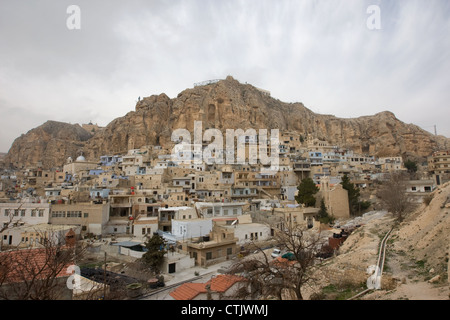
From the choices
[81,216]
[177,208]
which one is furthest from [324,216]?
[81,216]

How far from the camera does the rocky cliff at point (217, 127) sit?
237ft

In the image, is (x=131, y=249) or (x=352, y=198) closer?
(x=131, y=249)

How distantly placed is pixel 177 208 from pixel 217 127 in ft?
146

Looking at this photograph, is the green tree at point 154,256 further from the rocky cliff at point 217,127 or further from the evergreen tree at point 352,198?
the rocky cliff at point 217,127

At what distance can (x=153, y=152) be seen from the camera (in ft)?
196

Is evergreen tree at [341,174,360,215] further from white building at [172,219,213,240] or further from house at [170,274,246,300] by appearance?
house at [170,274,246,300]

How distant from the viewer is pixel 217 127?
71.5m

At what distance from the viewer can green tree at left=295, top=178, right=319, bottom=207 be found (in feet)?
112

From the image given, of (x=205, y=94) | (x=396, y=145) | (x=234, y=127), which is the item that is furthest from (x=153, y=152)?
(x=396, y=145)

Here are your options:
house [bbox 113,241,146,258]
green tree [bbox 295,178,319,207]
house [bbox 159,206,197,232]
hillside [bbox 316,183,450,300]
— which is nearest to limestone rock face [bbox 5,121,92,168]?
house [bbox 159,206,197,232]

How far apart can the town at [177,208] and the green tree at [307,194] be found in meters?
0.71

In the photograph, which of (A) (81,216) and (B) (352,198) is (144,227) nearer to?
(A) (81,216)
